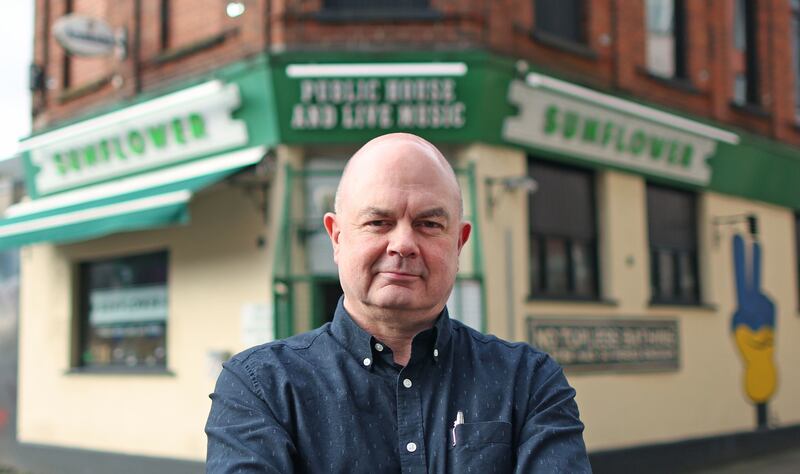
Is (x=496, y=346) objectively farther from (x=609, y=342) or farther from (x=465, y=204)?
(x=609, y=342)

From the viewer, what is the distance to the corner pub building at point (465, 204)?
821 centimetres

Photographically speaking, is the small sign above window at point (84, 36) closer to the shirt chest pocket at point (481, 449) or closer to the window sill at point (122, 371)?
the window sill at point (122, 371)

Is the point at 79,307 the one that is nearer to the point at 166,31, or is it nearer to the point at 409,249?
the point at 166,31

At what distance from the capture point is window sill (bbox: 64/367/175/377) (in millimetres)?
9172

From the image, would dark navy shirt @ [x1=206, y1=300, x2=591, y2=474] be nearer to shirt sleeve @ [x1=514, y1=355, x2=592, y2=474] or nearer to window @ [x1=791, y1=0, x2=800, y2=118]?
shirt sleeve @ [x1=514, y1=355, x2=592, y2=474]

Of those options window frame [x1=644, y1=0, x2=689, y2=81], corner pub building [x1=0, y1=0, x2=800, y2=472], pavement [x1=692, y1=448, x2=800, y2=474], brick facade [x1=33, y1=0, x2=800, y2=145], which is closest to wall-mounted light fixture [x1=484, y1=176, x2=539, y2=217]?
corner pub building [x1=0, y1=0, x2=800, y2=472]

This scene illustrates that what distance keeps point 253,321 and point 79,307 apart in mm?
3446

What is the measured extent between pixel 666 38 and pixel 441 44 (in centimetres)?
407

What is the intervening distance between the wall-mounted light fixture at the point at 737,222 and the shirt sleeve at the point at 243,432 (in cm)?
1053

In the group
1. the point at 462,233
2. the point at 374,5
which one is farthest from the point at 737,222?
the point at 462,233

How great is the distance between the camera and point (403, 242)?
1688 millimetres

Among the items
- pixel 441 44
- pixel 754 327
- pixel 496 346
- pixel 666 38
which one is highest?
pixel 666 38

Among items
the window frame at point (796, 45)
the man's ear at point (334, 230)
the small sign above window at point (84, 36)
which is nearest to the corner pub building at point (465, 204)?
the small sign above window at point (84, 36)

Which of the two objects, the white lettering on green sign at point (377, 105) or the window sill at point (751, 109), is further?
the window sill at point (751, 109)
